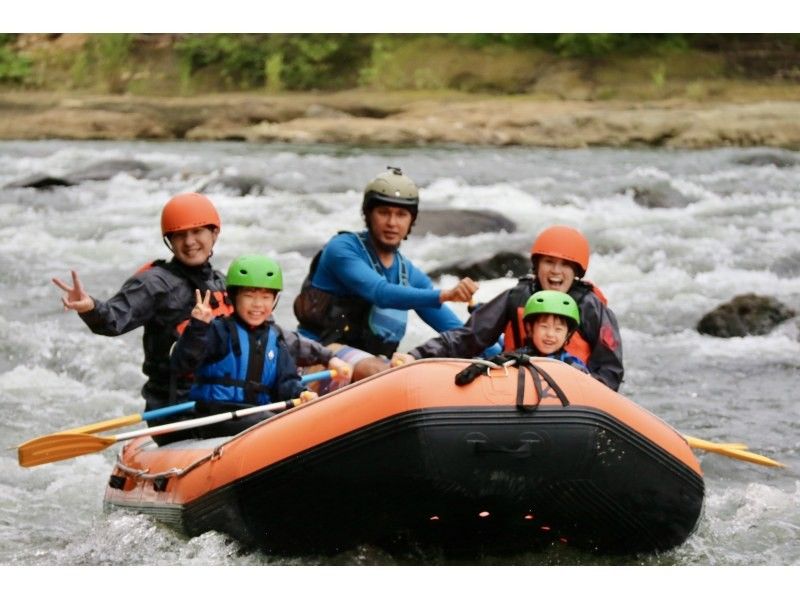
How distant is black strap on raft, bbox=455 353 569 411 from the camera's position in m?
4.20

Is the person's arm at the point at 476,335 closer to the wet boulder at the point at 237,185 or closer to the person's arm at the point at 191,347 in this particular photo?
the person's arm at the point at 191,347

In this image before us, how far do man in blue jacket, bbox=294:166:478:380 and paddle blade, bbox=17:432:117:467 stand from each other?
1.05m

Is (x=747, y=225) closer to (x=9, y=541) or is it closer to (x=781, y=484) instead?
(x=781, y=484)

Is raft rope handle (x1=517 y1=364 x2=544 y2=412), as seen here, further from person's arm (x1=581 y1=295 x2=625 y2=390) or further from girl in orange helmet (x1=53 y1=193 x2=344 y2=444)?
girl in orange helmet (x1=53 y1=193 x2=344 y2=444)


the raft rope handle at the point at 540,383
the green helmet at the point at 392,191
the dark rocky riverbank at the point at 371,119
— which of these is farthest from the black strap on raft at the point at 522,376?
the dark rocky riverbank at the point at 371,119

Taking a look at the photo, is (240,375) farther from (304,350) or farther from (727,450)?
(727,450)

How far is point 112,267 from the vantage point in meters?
11.2

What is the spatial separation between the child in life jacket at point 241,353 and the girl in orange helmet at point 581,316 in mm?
433

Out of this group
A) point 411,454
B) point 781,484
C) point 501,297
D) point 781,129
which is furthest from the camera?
point 781,129

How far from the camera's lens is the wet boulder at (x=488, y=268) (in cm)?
1049

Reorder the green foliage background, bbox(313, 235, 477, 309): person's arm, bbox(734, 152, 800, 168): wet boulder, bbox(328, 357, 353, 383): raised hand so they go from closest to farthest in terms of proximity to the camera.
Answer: bbox(328, 357, 353, 383): raised hand → bbox(313, 235, 477, 309): person's arm → bbox(734, 152, 800, 168): wet boulder → the green foliage background

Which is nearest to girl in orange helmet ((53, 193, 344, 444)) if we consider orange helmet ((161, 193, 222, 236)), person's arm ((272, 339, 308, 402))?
orange helmet ((161, 193, 222, 236))
